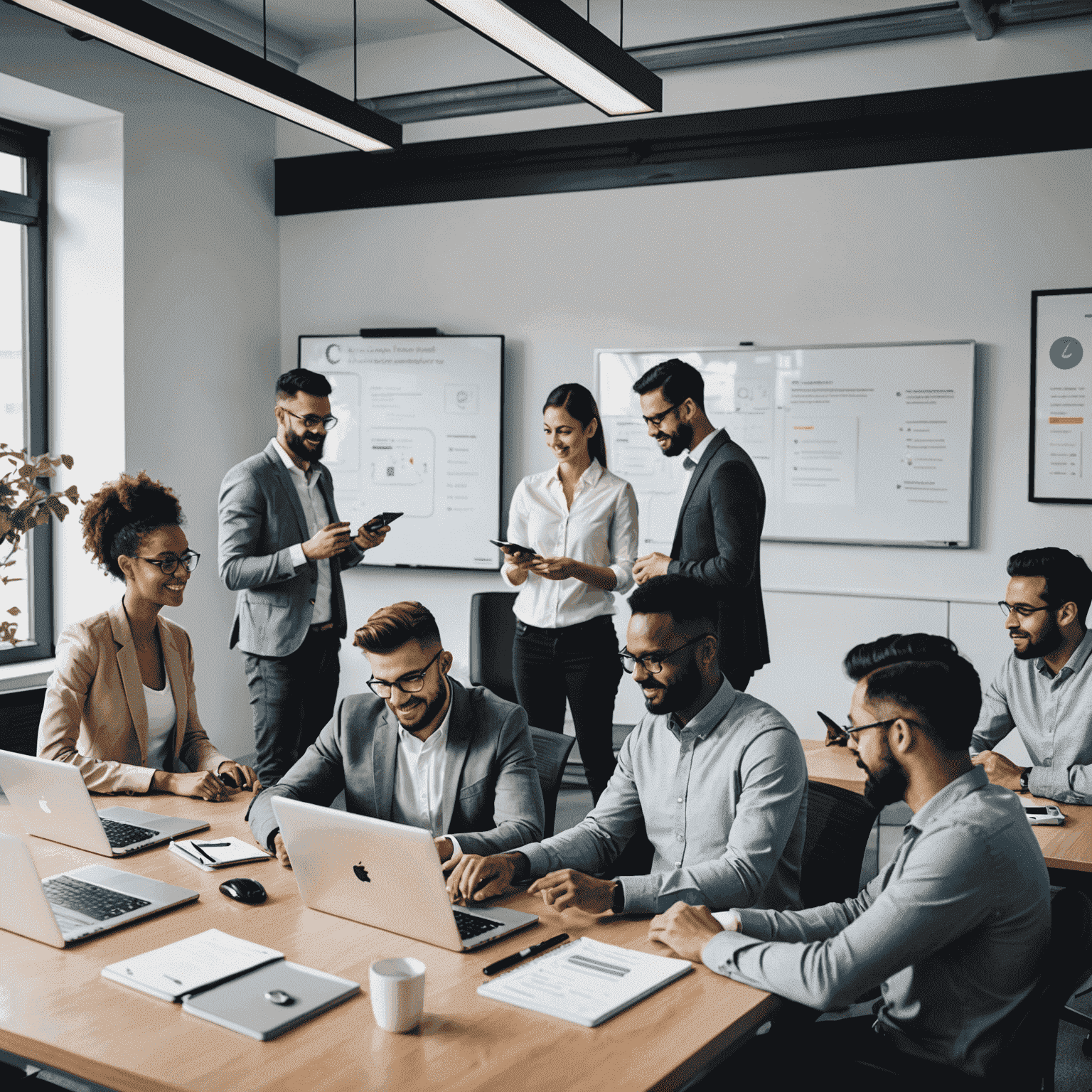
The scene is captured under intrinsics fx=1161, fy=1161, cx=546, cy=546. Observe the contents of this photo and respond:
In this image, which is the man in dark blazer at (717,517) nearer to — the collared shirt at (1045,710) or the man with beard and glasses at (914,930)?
the collared shirt at (1045,710)

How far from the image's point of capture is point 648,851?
2443 mm

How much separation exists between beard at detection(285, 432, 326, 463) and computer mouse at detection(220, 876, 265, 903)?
1.94m

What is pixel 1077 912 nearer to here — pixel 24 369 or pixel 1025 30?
pixel 1025 30

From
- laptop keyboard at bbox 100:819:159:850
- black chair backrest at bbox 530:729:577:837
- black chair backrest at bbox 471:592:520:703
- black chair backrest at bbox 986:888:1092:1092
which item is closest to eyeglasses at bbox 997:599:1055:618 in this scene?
black chair backrest at bbox 530:729:577:837

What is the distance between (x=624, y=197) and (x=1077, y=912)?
401 centimetres

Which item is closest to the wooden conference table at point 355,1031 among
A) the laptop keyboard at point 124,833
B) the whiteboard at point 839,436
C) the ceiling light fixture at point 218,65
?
the laptop keyboard at point 124,833

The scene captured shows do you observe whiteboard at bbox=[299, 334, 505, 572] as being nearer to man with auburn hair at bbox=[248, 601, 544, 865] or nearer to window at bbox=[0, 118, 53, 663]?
window at bbox=[0, 118, 53, 663]

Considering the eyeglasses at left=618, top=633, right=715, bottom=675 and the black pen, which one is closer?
the black pen

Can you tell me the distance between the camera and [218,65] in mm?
3037

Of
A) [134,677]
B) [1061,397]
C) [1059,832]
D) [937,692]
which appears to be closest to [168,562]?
[134,677]

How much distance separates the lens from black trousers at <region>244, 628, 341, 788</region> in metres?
3.64

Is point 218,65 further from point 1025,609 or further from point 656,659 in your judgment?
point 1025,609

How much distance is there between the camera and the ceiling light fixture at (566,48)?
8.54 feet

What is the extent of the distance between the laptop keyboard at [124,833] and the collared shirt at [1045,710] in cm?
197
